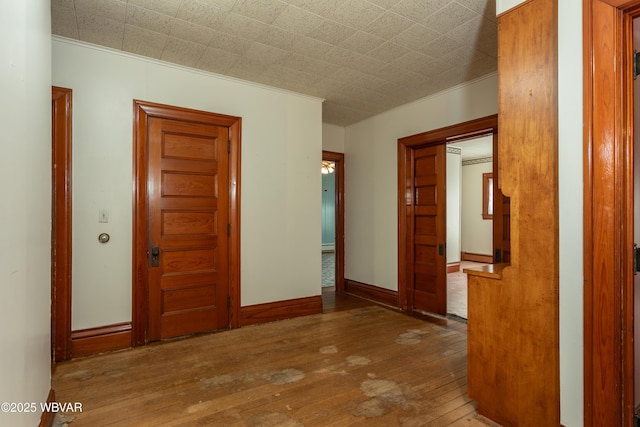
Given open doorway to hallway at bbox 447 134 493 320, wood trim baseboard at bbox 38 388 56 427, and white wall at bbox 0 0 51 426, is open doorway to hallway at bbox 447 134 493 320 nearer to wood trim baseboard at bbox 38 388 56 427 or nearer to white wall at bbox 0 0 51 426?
wood trim baseboard at bbox 38 388 56 427

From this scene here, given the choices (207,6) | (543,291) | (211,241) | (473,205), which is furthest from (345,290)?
(473,205)

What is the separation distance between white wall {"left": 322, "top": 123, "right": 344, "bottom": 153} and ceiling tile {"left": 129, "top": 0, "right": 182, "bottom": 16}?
303 cm

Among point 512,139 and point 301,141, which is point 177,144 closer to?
point 301,141

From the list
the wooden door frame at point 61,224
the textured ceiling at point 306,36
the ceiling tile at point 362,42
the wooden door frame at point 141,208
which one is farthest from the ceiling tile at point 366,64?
the wooden door frame at point 61,224

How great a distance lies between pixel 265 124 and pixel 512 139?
2.64 meters

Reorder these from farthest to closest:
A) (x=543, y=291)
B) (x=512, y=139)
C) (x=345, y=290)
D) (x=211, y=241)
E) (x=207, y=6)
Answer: (x=345, y=290)
(x=211, y=241)
(x=207, y=6)
(x=512, y=139)
(x=543, y=291)

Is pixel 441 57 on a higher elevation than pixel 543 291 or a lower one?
higher

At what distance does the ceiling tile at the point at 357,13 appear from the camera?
90.6 inches

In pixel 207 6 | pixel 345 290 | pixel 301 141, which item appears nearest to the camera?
pixel 207 6

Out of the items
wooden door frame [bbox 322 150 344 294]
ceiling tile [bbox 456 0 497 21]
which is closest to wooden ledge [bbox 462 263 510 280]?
ceiling tile [bbox 456 0 497 21]

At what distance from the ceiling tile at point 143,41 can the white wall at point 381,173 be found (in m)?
2.93

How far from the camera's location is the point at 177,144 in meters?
3.23

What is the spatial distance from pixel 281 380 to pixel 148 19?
9.43ft

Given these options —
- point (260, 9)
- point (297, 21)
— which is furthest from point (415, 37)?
point (260, 9)
